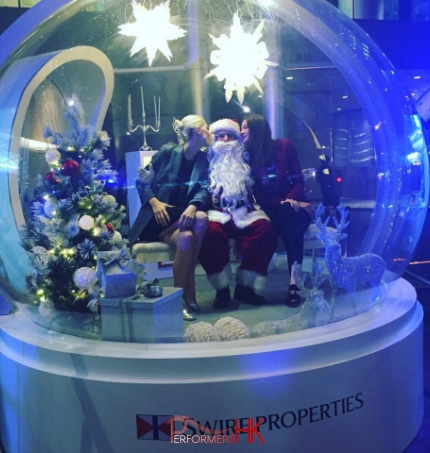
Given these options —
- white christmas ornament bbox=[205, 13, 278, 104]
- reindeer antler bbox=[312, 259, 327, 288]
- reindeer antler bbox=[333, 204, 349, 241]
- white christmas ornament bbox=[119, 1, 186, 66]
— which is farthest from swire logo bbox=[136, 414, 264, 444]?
white christmas ornament bbox=[119, 1, 186, 66]

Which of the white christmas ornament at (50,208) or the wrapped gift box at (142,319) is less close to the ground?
the white christmas ornament at (50,208)

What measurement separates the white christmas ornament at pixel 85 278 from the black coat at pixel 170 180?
0.57 m

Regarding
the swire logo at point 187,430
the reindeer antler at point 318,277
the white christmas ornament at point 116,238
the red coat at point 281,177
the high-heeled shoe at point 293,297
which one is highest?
the red coat at point 281,177

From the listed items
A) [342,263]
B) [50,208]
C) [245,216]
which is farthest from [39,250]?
[342,263]

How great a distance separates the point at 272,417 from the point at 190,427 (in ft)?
1.28

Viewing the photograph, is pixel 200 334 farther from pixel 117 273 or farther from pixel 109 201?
pixel 109 201

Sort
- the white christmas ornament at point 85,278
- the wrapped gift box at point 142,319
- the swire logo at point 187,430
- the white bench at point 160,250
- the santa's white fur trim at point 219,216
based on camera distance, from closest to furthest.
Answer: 1. the swire logo at point 187,430
2. the wrapped gift box at point 142,319
3. the white christmas ornament at point 85,278
4. the santa's white fur trim at point 219,216
5. the white bench at point 160,250

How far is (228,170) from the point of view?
3521mm

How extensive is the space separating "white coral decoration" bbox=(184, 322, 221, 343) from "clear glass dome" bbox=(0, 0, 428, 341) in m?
0.51

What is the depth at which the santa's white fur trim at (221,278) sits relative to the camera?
381cm

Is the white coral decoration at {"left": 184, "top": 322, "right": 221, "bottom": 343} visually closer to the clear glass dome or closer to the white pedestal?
the white pedestal

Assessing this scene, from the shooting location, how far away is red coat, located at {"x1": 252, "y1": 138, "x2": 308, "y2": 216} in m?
3.46

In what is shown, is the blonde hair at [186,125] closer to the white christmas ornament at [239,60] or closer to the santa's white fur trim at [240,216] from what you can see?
the white christmas ornament at [239,60]

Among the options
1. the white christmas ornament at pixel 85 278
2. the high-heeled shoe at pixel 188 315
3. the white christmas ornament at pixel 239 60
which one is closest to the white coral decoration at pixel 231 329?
the high-heeled shoe at pixel 188 315
